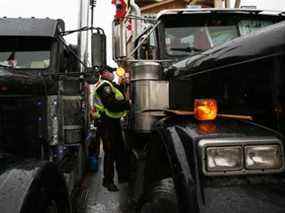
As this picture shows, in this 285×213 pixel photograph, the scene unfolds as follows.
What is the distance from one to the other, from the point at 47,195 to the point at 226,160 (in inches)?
50.3

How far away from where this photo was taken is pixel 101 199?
5.23 m

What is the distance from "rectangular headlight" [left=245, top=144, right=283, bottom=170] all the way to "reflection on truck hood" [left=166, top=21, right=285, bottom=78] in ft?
1.54

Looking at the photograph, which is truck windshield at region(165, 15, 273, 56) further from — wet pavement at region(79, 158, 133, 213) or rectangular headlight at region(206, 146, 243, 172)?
rectangular headlight at region(206, 146, 243, 172)

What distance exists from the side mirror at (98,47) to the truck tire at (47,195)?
1.64 meters

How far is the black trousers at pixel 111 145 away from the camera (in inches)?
201

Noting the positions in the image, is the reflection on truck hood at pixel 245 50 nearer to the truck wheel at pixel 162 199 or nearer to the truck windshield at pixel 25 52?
the truck wheel at pixel 162 199

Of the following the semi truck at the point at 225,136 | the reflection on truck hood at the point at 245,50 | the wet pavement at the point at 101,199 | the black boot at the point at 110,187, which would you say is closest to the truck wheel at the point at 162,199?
the semi truck at the point at 225,136

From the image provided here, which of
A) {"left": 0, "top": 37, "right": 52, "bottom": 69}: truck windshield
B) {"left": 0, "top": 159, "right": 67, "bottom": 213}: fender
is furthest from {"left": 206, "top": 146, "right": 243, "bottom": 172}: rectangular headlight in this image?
{"left": 0, "top": 37, "right": 52, "bottom": 69}: truck windshield

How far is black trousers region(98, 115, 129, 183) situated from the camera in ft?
16.8

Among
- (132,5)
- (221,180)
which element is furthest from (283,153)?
(132,5)

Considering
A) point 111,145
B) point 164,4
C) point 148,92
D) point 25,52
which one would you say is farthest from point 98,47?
point 164,4

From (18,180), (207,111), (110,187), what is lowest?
(110,187)

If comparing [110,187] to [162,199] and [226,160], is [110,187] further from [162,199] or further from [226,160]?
[226,160]

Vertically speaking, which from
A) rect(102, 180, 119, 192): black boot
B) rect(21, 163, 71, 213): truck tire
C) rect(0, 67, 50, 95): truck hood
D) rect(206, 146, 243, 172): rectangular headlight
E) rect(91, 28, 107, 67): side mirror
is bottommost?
rect(102, 180, 119, 192): black boot
